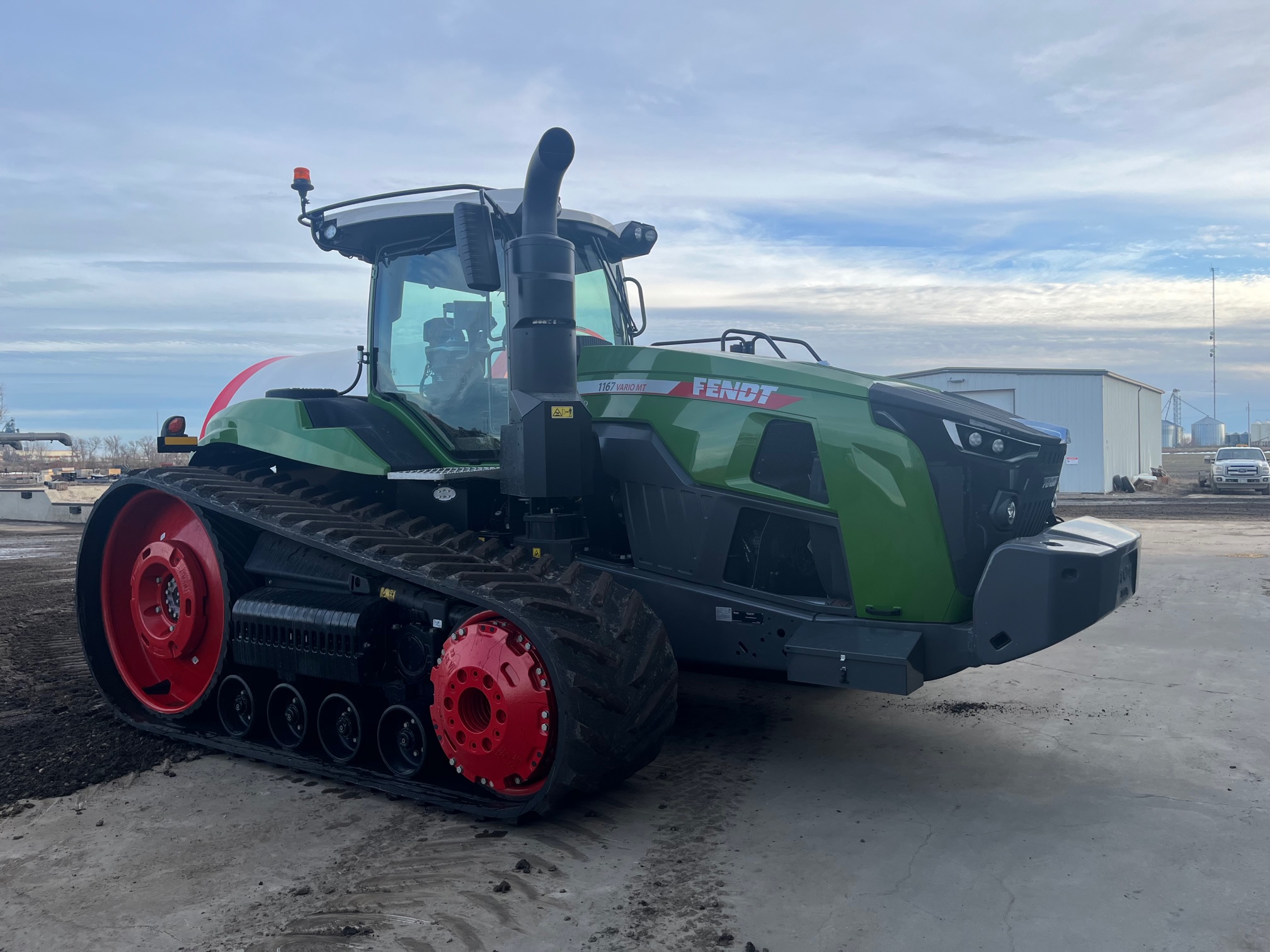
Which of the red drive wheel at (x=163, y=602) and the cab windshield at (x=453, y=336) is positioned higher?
the cab windshield at (x=453, y=336)

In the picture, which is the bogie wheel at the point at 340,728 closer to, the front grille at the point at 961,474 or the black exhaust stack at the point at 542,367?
the black exhaust stack at the point at 542,367

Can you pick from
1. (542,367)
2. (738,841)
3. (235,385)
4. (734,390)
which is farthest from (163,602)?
(235,385)

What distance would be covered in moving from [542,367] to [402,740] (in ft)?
6.19

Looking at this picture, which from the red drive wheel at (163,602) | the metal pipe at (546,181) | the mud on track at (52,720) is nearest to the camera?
the metal pipe at (546,181)

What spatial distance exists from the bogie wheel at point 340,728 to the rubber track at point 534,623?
0.34ft

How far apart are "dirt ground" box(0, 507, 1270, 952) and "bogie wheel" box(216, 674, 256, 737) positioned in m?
0.22

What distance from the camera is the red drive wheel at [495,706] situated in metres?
4.04

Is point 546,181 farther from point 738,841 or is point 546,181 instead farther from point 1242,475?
point 1242,475

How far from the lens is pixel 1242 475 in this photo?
27781 millimetres

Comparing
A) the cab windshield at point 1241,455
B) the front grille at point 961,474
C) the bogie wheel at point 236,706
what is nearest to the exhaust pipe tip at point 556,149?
the front grille at point 961,474

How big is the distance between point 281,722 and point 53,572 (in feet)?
30.7

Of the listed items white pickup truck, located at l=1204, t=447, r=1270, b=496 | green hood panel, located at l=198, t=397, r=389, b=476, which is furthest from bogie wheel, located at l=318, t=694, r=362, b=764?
white pickup truck, located at l=1204, t=447, r=1270, b=496

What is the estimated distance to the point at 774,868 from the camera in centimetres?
374

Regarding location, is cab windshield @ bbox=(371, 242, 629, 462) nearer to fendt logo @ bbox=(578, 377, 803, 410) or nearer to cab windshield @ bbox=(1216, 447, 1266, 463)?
fendt logo @ bbox=(578, 377, 803, 410)
